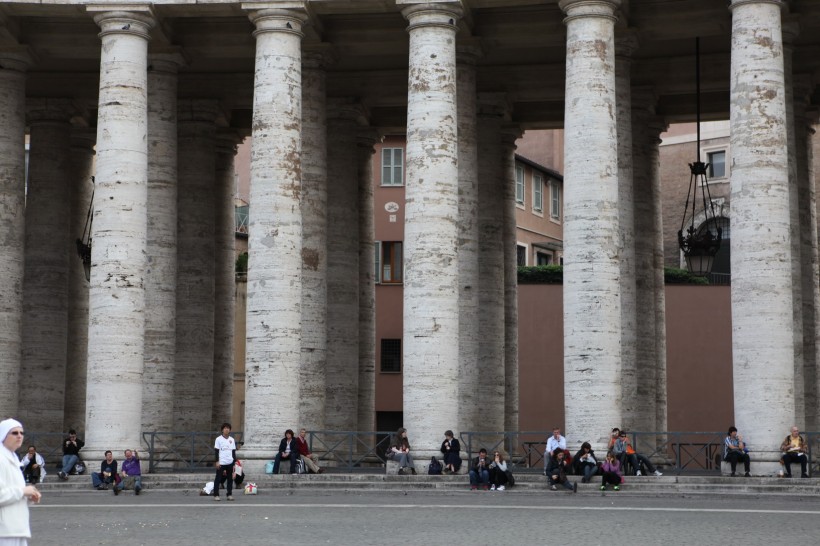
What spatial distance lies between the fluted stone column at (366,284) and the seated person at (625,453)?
12587mm

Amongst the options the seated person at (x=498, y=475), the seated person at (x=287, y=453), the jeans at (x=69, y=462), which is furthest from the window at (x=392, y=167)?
the seated person at (x=498, y=475)

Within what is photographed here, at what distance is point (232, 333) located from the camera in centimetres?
4494

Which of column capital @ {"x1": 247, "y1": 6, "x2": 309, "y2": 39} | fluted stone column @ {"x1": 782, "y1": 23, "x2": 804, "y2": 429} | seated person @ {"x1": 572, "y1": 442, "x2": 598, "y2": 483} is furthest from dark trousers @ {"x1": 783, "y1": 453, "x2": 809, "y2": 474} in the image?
column capital @ {"x1": 247, "y1": 6, "x2": 309, "y2": 39}

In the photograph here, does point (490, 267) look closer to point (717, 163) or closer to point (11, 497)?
point (717, 163)

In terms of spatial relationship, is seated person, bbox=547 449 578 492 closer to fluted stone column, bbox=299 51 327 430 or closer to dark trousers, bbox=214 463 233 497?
dark trousers, bbox=214 463 233 497

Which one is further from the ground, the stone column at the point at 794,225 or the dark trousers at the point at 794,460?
the stone column at the point at 794,225

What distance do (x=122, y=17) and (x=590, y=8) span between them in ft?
39.2

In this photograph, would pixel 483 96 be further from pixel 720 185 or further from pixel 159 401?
pixel 720 185

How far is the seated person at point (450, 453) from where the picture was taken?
32000 millimetres

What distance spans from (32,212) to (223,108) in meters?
6.89

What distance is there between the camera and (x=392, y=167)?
194 ft

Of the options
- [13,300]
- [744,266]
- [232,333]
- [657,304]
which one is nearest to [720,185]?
[657,304]

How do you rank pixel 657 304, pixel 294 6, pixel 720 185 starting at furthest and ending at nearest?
pixel 720 185 → pixel 657 304 → pixel 294 6

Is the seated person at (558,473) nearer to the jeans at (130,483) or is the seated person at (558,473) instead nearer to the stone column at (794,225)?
the stone column at (794,225)
